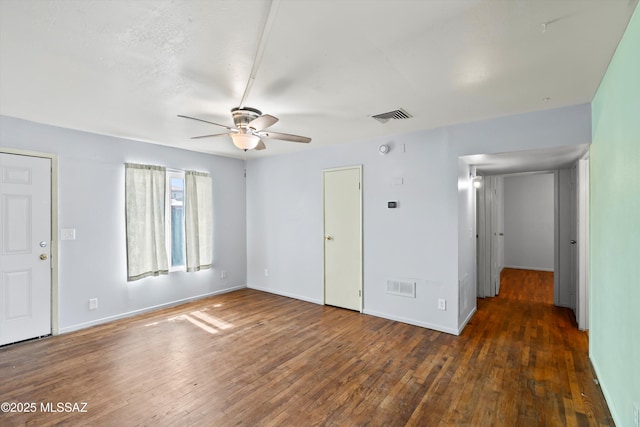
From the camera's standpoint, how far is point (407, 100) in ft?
9.32

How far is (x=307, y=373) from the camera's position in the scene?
8.90 feet

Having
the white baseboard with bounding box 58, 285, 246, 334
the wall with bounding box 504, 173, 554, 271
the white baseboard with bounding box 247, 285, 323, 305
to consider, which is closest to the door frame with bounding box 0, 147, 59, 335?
the white baseboard with bounding box 58, 285, 246, 334

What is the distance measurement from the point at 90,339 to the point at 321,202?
136 inches

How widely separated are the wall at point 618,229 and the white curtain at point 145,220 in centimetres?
505

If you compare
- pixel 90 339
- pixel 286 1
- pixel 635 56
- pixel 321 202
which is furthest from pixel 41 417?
pixel 635 56

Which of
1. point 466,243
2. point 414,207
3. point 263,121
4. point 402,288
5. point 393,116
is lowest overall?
point 402,288

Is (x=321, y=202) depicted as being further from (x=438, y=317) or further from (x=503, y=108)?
(x=503, y=108)

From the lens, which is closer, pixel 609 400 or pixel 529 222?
pixel 609 400

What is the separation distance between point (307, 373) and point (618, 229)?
259 cm

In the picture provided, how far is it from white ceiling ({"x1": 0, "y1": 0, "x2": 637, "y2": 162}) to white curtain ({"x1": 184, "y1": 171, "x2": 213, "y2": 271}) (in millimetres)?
1767

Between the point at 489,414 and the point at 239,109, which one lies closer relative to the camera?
the point at 489,414

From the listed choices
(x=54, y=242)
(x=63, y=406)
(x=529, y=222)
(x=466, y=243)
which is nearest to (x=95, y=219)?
(x=54, y=242)

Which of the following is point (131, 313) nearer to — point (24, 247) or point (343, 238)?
point (24, 247)

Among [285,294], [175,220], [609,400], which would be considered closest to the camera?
[609,400]
